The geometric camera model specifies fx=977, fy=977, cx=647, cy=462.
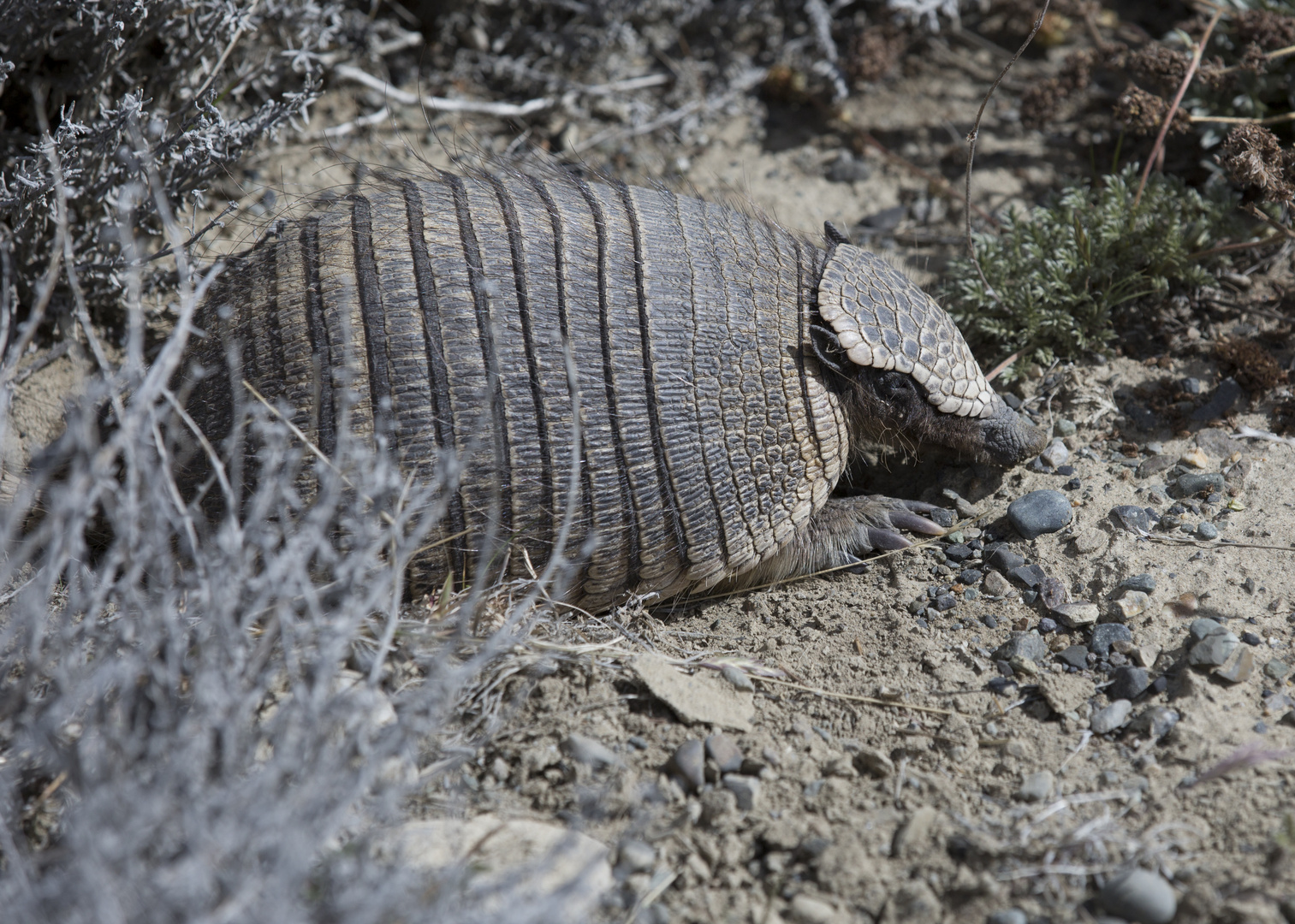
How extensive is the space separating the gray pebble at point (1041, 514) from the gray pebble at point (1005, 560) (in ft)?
0.41

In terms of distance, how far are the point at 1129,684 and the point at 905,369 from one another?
1.44 m

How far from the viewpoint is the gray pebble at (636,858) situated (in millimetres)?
2830

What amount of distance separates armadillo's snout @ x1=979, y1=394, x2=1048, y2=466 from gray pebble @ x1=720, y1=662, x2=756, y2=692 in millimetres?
1607

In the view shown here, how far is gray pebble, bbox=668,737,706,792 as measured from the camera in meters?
3.15

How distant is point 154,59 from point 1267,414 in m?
5.76

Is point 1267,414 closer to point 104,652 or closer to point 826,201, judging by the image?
point 826,201

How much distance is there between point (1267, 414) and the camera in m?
4.47

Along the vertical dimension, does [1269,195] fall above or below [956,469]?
above

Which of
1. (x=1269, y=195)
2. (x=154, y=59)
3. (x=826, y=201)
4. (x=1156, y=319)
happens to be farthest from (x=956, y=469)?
(x=154, y=59)

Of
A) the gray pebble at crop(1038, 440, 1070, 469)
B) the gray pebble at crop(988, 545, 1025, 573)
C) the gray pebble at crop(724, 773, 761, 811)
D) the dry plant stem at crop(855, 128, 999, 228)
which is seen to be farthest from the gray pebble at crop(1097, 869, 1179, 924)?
the dry plant stem at crop(855, 128, 999, 228)

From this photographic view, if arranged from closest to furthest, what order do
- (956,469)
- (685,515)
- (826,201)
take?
(685,515) → (956,469) → (826,201)

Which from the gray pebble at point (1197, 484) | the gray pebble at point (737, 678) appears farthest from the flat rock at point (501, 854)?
the gray pebble at point (1197, 484)

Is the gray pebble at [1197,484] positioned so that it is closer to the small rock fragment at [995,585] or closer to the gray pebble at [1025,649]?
the small rock fragment at [995,585]

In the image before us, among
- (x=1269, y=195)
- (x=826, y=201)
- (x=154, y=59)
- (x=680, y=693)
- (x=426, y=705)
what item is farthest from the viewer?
(x=826, y=201)
